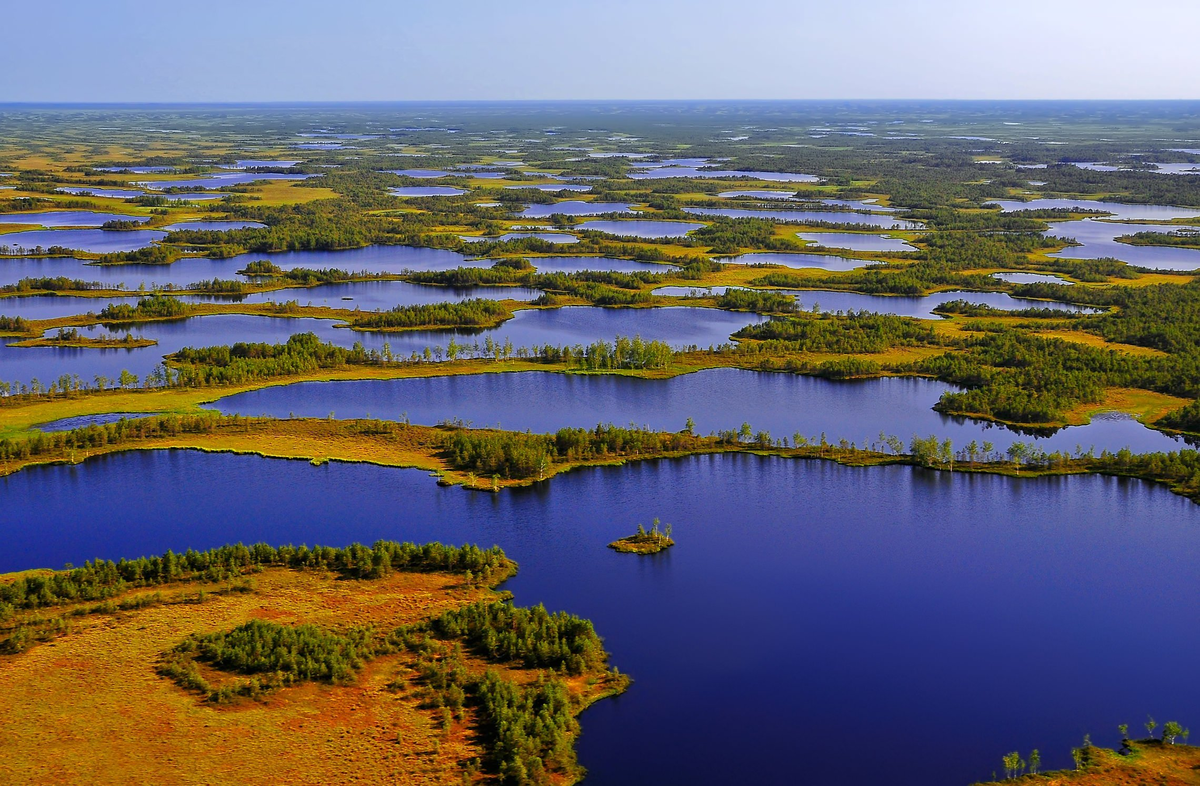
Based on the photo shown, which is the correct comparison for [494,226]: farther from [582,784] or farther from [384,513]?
[582,784]

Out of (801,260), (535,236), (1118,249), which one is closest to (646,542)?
(801,260)

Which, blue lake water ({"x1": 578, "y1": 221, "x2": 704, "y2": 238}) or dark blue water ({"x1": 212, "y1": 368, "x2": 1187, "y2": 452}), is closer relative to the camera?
dark blue water ({"x1": 212, "y1": 368, "x2": 1187, "y2": 452})

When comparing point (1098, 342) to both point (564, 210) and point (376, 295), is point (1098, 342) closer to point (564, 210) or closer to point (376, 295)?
point (376, 295)

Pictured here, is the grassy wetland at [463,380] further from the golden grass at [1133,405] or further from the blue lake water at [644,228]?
the blue lake water at [644,228]

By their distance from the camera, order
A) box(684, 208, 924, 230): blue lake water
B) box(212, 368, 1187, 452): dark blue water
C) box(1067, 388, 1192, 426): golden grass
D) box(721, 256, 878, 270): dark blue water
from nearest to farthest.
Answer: box(212, 368, 1187, 452): dark blue water, box(1067, 388, 1192, 426): golden grass, box(721, 256, 878, 270): dark blue water, box(684, 208, 924, 230): blue lake water

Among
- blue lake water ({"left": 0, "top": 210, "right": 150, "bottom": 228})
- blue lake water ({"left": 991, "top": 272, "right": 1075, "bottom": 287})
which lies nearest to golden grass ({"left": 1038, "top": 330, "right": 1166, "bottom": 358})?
blue lake water ({"left": 991, "top": 272, "right": 1075, "bottom": 287})

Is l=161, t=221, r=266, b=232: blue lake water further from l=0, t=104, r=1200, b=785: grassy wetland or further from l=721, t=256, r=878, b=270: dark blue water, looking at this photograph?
l=721, t=256, r=878, b=270: dark blue water

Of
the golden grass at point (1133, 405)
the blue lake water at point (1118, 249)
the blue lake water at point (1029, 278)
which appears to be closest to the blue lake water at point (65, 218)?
the blue lake water at point (1029, 278)
